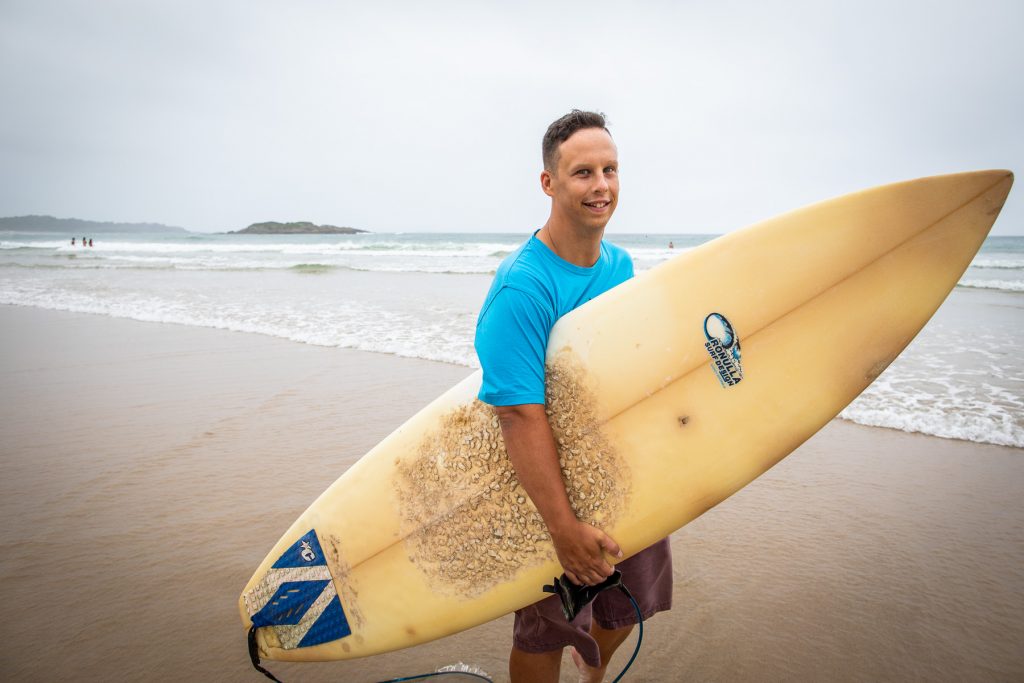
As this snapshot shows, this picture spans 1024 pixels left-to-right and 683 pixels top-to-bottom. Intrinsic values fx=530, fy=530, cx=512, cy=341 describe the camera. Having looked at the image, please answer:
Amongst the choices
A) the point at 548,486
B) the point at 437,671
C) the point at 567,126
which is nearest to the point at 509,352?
the point at 548,486

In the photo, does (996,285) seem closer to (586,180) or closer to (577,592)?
(586,180)

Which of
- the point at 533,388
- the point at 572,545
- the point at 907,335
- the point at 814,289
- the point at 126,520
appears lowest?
the point at 126,520

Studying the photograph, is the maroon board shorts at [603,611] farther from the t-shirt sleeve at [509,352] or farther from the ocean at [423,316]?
the ocean at [423,316]

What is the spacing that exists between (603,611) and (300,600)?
3.66 feet

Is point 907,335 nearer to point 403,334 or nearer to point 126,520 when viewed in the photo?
point 126,520

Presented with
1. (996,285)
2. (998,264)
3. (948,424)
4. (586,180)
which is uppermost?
(998,264)

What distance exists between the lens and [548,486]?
4.37 ft

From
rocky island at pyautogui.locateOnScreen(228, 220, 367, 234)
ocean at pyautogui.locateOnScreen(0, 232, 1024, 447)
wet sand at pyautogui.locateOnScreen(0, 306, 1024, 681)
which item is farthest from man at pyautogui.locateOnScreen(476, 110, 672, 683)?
rocky island at pyautogui.locateOnScreen(228, 220, 367, 234)

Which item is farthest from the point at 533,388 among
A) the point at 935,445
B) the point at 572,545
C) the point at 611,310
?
the point at 935,445

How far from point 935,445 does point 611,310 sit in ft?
10.8

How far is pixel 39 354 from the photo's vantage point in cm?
608

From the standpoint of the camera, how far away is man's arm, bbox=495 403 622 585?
1.31m

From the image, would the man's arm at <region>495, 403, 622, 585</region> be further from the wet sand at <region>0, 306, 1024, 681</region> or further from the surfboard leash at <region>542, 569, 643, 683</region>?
the wet sand at <region>0, 306, 1024, 681</region>

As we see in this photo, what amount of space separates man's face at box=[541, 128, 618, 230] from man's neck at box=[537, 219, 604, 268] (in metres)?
0.03
